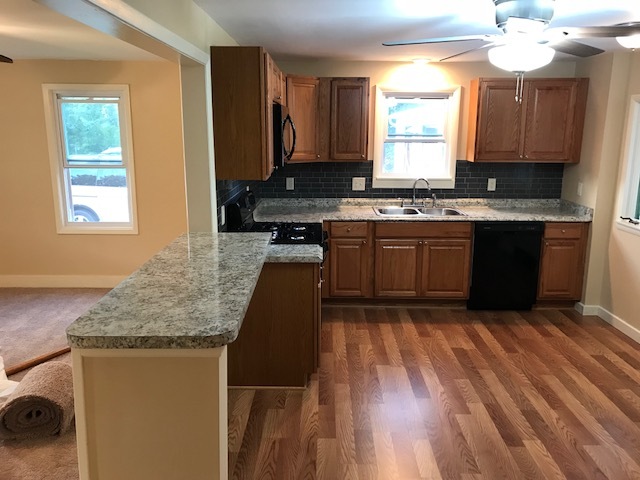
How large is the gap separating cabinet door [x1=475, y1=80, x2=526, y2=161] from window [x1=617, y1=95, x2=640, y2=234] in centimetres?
82

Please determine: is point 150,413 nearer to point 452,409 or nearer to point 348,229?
point 452,409

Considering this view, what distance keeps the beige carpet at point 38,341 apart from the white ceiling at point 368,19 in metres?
2.38

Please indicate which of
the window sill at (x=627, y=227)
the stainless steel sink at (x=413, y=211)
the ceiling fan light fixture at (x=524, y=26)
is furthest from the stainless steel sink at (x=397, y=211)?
the ceiling fan light fixture at (x=524, y=26)

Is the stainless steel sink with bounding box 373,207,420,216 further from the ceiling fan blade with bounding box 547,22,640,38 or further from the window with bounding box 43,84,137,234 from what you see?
the ceiling fan blade with bounding box 547,22,640,38

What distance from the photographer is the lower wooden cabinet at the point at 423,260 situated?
174 inches

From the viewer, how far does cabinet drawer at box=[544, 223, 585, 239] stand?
14.4ft

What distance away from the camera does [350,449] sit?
2.58 m

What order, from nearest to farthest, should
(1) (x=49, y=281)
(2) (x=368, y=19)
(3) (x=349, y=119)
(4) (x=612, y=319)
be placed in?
(2) (x=368, y=19) < (4) (x=612, y=319) < (3) (x=349, y=119) < (1) (x=49, y=281)

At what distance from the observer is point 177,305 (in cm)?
166

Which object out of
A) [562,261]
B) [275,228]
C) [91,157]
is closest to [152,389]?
[275,228]

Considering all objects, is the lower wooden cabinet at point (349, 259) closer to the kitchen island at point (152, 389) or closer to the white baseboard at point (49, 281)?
the white baseboard at point (49, 281)

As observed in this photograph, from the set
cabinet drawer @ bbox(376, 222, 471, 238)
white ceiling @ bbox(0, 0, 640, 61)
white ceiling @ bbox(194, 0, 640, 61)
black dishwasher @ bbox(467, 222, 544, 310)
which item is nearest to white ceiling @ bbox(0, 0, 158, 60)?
white ceiling @ bbox(0, 0, 640, 61)

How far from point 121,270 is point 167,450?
3.93 meters

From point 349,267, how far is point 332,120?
133 centimetres
